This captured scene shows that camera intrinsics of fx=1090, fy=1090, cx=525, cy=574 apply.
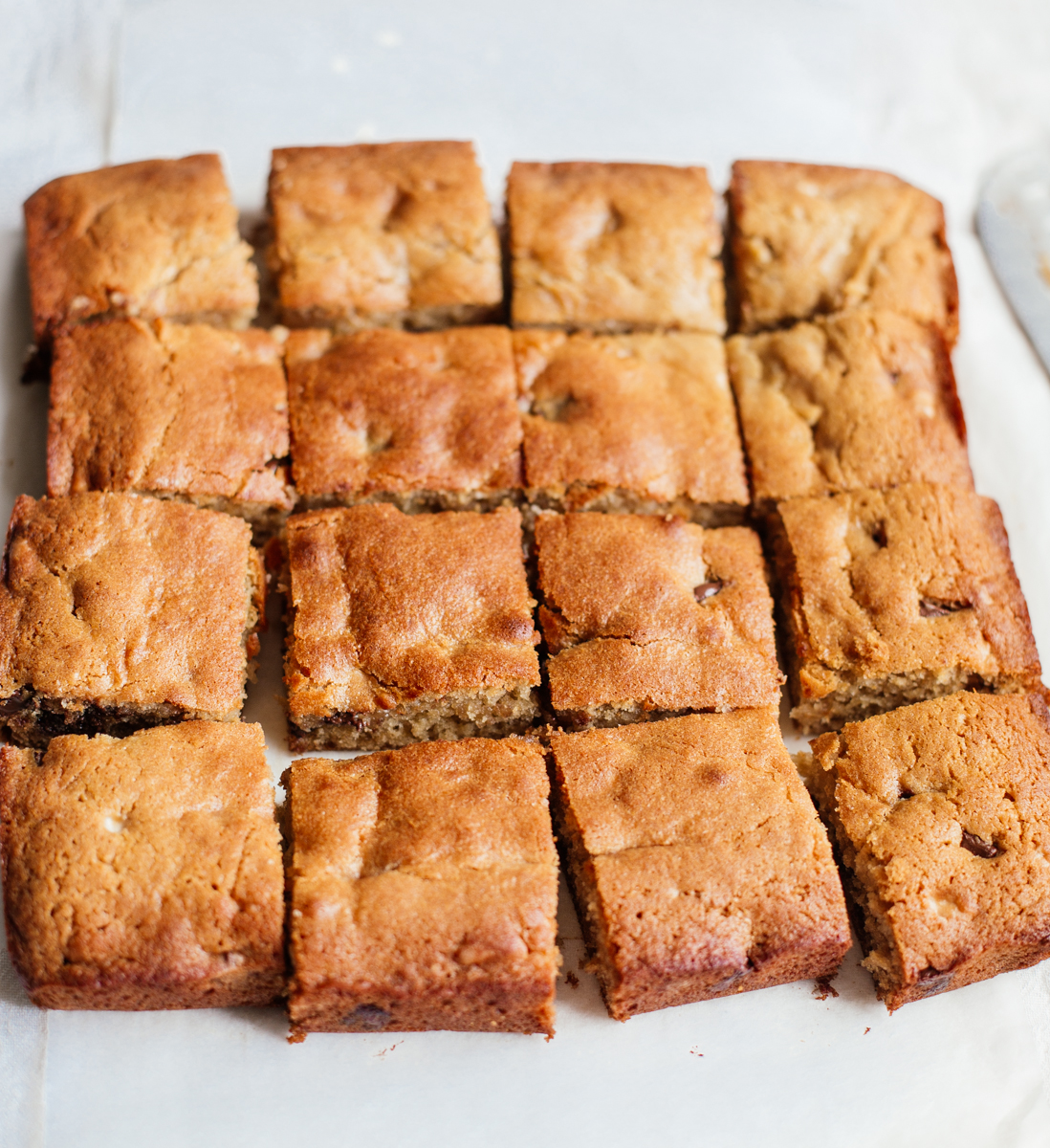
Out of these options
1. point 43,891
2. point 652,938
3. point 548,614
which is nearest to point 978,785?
point 652,938

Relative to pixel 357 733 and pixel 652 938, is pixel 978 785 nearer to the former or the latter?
pixel 652 938

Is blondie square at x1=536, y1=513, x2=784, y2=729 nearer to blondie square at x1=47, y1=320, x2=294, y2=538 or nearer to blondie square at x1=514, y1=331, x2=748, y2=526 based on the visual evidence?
blondie square at x1=514, y1=331, x2=748, y2=526

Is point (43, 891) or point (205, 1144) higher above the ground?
point (43, 891)

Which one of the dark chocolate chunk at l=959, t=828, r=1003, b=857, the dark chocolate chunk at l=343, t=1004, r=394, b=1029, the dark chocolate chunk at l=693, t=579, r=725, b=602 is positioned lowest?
the dark chocolate chunk at l=343, t=1004, r=394, b=1029

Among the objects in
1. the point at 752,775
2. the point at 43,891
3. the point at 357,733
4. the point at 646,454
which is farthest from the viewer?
the point at 646,454

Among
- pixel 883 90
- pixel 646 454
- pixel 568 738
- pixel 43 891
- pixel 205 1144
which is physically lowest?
pixel 205 1144

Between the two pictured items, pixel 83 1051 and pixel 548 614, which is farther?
pixel 548 614

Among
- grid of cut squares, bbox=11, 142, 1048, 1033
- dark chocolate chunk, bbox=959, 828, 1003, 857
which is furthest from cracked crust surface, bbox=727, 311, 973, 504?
dark chocolate chunk, bbox=959, 828, 1003, 857

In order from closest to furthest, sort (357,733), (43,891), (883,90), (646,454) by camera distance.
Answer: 1. (43,891)
2. (357,733)
3. (646,454)
4. (883,90)
